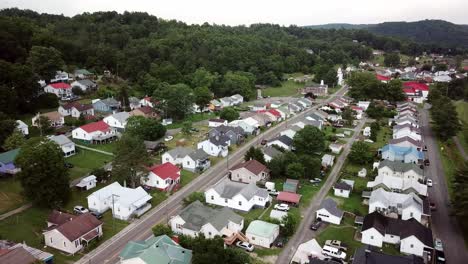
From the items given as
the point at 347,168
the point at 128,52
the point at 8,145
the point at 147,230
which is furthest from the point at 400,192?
the point at 128,52

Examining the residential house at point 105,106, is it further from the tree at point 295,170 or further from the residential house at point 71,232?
the tree at point 295,170

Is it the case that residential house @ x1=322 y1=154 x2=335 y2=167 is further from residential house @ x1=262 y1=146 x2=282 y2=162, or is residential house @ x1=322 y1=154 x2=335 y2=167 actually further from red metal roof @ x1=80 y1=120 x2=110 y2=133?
red metal roof @ x1=80 y1=120 x2=110 y2=133

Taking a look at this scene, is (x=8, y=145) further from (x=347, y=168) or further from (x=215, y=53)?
(x=215, y=53)

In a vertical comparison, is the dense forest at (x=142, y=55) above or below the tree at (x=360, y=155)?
above

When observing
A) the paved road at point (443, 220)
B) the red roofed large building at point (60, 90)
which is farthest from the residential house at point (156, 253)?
the red roofed large building at point (60, 90)

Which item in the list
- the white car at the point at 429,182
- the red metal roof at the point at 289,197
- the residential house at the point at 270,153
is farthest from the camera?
the residential house at the point at 270,153

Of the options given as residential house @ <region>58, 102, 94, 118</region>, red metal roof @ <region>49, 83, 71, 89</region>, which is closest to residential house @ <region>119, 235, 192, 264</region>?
residential house @ <region>58, 102, 94, 118</region>
